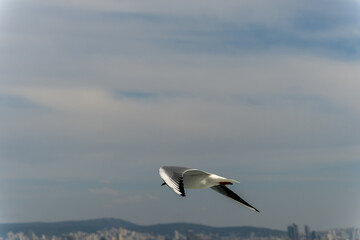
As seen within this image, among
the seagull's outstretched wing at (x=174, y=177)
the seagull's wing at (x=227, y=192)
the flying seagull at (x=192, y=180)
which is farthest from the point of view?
the seagull's wing at (x=227, y=192)

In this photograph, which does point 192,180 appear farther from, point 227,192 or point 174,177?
point 227,192

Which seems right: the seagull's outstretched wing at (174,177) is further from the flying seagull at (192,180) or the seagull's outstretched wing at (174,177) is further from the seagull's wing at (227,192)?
the seagull's wing at (227,192)

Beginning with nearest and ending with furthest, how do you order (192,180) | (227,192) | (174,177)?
(174,177), (192,180), (227,192)

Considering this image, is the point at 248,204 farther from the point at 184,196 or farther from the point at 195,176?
the point at 184,196

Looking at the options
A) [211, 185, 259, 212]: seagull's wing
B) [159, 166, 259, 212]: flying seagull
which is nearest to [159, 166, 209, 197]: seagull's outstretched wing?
[159, 166, 259, 212]: flying seagull

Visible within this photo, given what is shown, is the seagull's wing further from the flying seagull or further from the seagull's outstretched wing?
the seagull's outstretched wing

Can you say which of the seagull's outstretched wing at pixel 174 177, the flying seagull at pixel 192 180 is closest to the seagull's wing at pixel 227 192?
the flying seagull at pixel 192 180

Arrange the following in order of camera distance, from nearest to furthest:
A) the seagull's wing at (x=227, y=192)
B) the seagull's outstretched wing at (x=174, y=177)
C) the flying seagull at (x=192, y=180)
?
the seagull's outstretched wing at (x=174, y=177), the flying seagull at (x=192, y=180), the seagull's wing at (x=227, y=192)

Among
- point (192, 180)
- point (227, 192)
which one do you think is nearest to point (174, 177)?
point (192, 180)
